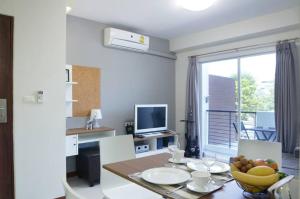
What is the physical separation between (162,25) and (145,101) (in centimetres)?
153

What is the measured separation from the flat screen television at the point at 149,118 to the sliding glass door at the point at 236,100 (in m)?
0.94

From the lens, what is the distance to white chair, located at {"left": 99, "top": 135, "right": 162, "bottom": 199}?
1.87m

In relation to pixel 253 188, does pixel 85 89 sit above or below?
above

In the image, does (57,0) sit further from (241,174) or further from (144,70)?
(241,174)

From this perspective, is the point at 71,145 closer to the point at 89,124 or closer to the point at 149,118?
the point at 89,124

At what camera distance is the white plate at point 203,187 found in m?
1.25

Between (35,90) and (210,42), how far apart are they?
10.2 feet

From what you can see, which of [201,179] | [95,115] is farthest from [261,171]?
[95,115]

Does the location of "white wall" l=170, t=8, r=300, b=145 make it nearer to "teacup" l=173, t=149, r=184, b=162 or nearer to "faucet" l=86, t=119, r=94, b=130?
"faucet" l=86, t=119, r=94, b=130

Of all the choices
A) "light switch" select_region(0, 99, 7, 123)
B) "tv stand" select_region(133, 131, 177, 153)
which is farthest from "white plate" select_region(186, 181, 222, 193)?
"tv stand" select_region(133, 131, 177, 153)

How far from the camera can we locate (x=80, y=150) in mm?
3453

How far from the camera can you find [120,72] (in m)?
4.21

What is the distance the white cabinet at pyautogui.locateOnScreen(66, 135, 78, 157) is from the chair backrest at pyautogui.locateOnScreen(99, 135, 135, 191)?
1.12 metres

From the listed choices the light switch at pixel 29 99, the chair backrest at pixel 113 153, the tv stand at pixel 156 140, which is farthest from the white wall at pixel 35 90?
the tv stand at pixel 156 140
